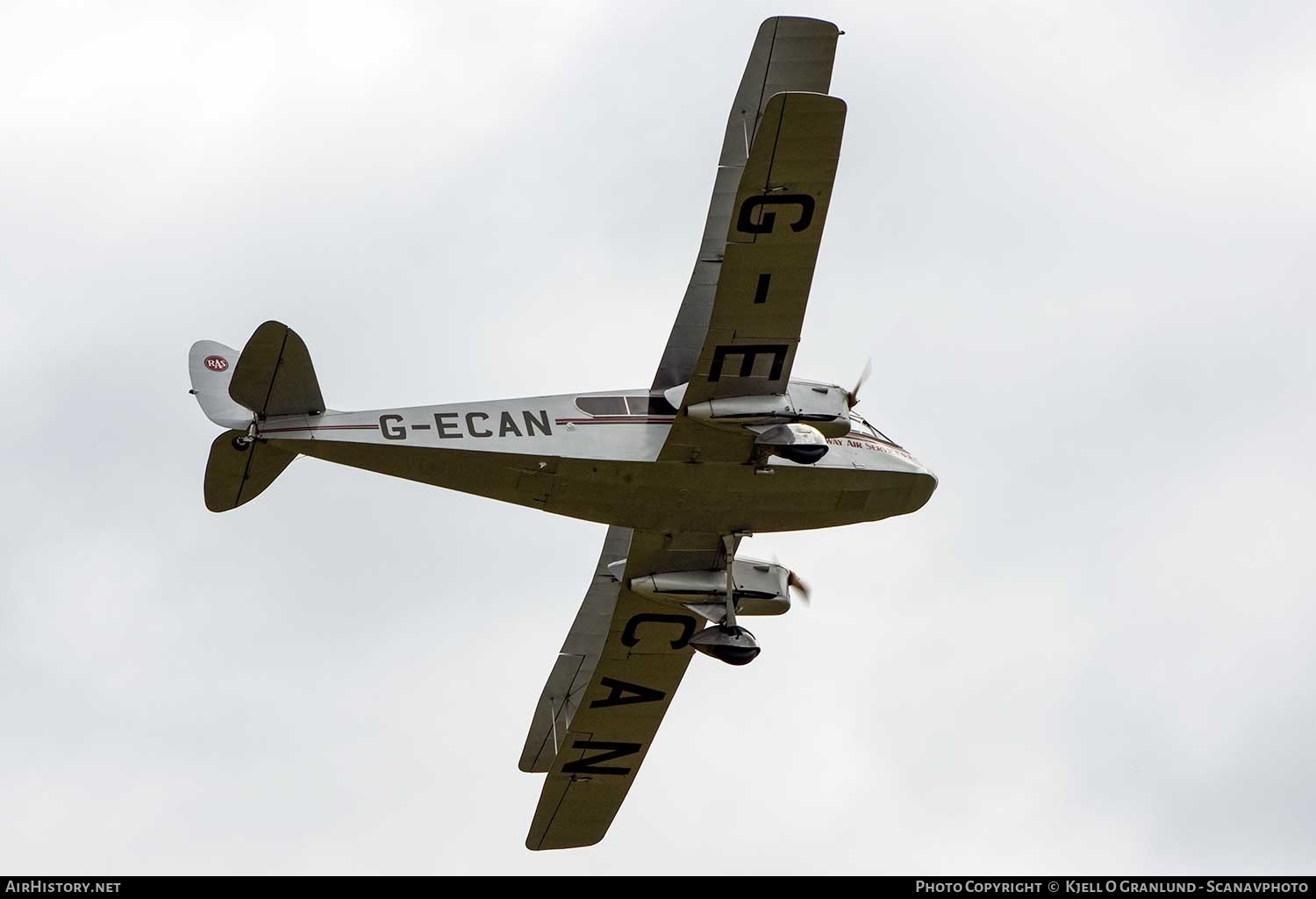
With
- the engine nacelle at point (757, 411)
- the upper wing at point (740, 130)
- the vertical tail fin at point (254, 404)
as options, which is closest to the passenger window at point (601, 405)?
the upper wing at point (740, 130)

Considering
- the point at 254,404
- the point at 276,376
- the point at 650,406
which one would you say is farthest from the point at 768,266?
the point at 254,404

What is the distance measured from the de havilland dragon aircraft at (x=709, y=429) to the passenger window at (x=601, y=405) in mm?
35

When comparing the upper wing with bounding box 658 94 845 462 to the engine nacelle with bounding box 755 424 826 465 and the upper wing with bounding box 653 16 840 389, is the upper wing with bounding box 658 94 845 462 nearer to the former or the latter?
the engine nacelle with bounding box 755 424 826 465

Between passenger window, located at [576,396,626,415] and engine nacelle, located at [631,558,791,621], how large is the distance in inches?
177

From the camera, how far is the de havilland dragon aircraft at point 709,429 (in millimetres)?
33188

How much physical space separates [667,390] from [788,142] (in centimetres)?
590

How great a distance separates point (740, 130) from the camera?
119ft

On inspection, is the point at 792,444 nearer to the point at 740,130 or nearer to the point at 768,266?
the point at 768,266

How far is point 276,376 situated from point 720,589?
10.00m

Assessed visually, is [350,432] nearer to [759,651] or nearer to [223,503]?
[223,503]

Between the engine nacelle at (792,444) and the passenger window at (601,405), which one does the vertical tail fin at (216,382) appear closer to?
the passenger window at (601,405)

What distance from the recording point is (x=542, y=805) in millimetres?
42344

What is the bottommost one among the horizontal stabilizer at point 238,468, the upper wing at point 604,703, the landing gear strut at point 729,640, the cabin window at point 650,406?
the upper wing at point 604,703
